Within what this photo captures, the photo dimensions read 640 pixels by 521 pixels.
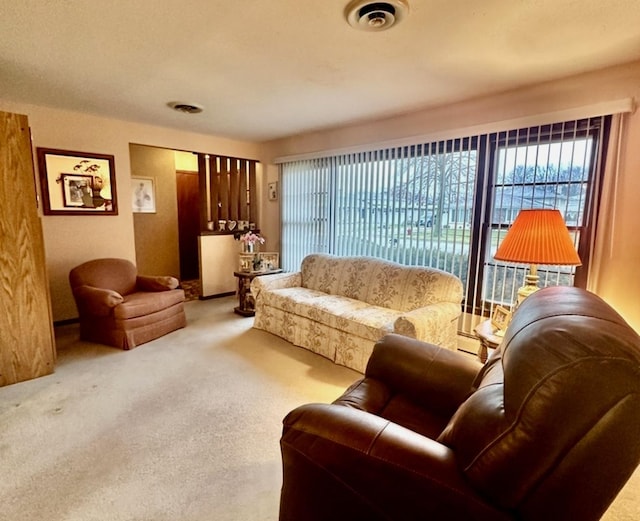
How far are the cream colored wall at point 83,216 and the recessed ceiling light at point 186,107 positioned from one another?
0.99 meters

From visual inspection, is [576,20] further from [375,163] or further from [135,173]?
[135,173]

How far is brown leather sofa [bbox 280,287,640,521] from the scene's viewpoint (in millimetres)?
698

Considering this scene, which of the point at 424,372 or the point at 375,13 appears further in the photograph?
the point at 375,13

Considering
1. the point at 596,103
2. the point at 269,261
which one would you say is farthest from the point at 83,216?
the point at 596,103

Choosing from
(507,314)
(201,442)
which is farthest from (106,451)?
(507,314)

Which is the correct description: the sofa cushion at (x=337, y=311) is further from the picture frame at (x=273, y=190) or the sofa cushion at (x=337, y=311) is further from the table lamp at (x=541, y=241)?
the picture frame at (x=273, y=190)

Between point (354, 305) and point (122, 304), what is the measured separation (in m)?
2.23

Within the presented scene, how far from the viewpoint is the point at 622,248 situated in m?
2.32

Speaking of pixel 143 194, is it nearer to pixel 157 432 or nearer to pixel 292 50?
pixel 292 50

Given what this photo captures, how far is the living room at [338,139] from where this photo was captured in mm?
2283

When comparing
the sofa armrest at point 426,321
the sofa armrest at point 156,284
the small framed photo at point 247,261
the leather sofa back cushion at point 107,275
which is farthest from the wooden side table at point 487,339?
the leather sofa back cushion at point 107,275

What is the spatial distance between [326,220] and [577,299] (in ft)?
11.2

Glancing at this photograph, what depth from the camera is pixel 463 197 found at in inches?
120

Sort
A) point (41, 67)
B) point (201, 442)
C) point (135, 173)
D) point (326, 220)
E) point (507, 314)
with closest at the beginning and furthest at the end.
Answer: point (201, 442) < point (507, 314) < point (41, 67) < point (326, 220) < point (135, 173)
